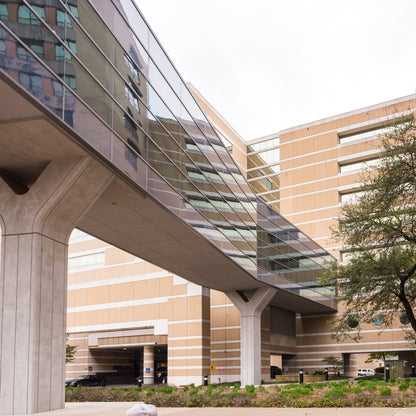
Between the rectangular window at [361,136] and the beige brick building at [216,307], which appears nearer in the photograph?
the beige brick building at [216,307]

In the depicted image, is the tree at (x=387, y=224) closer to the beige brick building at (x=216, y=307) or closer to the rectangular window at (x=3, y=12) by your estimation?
the rectangular window at (x=3, y=12)

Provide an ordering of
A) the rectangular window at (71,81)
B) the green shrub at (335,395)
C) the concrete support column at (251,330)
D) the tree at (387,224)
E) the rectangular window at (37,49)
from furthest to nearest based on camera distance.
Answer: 1. the concrete support column at (251,330)
2. the tree at (387,224)
3. the green shrub at (335,395)
4. the rectangular window at (71,81)
5. the rectangular window at (37,49)

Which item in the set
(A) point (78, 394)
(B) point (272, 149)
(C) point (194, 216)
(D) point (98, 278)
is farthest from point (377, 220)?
(B) point (272, 149)

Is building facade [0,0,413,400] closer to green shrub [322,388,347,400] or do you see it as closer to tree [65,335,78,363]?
tree [65,335,78,363]

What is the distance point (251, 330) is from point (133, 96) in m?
25.4

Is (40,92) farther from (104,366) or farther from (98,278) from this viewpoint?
(104,366)

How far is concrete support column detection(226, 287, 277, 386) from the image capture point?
4062cm

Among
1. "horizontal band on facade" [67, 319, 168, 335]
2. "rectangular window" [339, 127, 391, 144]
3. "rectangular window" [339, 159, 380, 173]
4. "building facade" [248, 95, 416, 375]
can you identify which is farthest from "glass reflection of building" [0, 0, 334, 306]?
"rectangular window" [339, 127, 391, 144]

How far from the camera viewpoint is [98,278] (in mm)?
54375

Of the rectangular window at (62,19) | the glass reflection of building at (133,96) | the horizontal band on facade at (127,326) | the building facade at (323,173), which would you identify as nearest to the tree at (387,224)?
the glass reflection of building at (133,96)

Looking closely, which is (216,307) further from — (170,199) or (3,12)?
(3,12)

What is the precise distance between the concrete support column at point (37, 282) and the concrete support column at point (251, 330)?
25.3 metres

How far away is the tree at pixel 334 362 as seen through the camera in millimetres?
55094

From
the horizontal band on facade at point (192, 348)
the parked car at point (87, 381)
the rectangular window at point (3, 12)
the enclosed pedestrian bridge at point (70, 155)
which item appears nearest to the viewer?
the rectangular window at point (3, 12)
